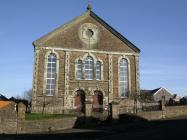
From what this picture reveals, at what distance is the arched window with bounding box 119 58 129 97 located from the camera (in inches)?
1465

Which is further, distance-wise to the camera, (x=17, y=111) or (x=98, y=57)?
(x=98, y=57)

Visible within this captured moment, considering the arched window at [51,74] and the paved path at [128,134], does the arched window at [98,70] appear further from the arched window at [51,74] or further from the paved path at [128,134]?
the paved path at [128,134]

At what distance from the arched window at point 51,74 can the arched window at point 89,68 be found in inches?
144

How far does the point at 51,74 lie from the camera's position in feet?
115

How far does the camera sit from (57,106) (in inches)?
1351

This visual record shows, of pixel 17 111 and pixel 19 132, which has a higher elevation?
pixel 17 111

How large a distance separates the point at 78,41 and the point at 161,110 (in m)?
12.2

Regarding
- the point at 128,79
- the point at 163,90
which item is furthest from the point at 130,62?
the point at 163,90

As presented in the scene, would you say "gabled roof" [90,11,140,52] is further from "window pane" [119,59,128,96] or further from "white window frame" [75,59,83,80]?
"white window frame" [75,59,83,80]

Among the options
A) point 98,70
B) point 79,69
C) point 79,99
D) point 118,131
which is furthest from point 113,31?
point 118,131

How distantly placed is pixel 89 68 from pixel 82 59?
1.37 m

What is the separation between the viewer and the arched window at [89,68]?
119 feet

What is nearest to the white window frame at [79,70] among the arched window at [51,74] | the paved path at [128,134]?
the arched window at [51,74]

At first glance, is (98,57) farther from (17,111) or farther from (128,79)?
(17,111)
